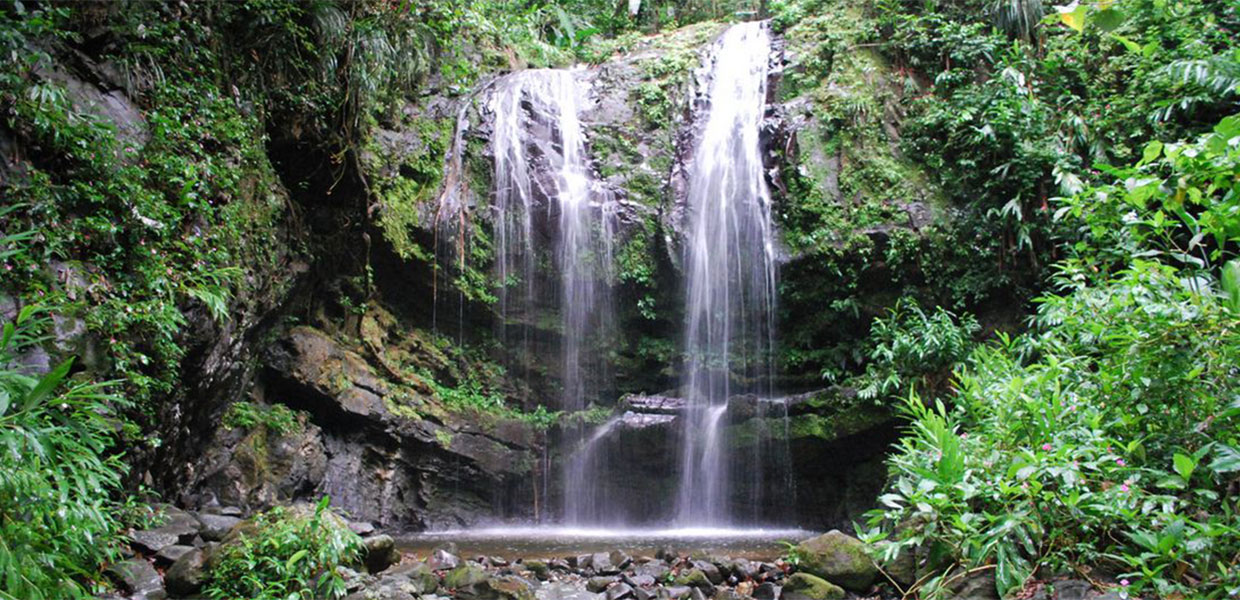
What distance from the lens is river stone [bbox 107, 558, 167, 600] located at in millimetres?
4160

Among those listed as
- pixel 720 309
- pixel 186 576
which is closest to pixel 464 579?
pixel 186 576

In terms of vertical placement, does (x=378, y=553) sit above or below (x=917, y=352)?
below

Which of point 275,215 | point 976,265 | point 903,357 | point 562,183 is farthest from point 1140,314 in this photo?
point 562,183

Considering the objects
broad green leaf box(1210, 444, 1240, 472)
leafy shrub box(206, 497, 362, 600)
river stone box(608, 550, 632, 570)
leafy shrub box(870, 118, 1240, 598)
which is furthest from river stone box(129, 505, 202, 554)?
broad green leaf box(1210, 444, 1240, 472)

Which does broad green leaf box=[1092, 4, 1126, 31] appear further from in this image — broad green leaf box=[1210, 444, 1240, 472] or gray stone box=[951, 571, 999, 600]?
gray stone box=[951, 571, 999, 600]

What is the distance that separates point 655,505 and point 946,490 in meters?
5.92

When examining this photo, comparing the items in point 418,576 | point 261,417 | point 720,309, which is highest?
point 720,309

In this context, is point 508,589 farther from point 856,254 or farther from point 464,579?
point 856,254

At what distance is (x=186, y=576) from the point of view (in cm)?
429

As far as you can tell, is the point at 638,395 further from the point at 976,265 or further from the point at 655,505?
the point at 976,265

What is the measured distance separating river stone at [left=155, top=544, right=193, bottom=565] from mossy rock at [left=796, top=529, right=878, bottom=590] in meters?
4.04

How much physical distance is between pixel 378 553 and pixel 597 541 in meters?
3.38

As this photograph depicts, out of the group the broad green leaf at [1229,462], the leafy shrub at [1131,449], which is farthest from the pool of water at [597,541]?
the broad green leaf at [1229,462]

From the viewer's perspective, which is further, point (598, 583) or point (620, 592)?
point (598, 583)
